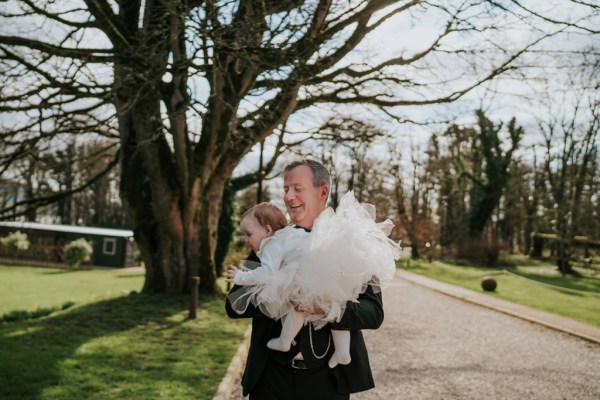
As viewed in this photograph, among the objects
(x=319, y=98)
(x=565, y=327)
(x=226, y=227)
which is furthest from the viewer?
(x=226, y=227)

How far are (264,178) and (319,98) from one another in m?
8.07

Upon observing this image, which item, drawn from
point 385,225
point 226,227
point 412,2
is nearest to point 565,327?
point 412,2

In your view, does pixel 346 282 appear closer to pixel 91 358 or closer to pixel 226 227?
pixel 91 358

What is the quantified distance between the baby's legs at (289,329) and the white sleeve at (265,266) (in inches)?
9.4

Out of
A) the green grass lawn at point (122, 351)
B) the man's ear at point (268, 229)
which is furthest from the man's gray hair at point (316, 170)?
the green grass lawn at point (122, 351)

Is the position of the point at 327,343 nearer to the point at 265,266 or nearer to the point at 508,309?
the point at 265,266

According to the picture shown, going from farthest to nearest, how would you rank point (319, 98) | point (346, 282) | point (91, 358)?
point (319, 98)
point (91, 358)
point (346, 282)

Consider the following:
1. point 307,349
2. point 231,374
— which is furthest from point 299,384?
point 231,374

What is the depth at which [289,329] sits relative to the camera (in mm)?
2498

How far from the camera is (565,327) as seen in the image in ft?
40.4

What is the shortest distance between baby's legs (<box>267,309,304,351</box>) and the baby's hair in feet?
2.00

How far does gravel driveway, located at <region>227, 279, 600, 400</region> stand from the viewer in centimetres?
707

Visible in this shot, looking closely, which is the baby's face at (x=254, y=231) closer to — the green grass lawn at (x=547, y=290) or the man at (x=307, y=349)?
the man at (x=307, y=349)

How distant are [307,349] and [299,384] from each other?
0.65ft
